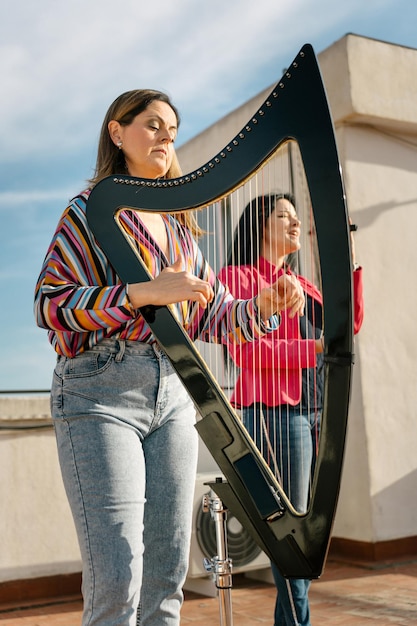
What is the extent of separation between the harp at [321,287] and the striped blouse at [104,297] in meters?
0.06

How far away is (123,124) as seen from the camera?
70.6 inches

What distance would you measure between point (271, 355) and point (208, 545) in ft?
5.90

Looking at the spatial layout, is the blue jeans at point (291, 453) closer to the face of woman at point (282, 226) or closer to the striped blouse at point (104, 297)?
the face of woman at point (282, 226)

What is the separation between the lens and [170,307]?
5.06 feet

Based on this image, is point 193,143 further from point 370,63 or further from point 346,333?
point 346,333

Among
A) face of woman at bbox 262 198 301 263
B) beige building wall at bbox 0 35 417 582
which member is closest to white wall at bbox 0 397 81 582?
→ beige building wall at bbox 0 35 417 582

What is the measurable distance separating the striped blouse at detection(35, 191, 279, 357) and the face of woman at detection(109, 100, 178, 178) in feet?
0.39

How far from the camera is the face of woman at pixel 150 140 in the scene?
176cm

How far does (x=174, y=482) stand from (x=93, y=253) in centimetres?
50

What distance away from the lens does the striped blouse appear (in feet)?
4.94

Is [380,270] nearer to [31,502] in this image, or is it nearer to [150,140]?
[31,502]

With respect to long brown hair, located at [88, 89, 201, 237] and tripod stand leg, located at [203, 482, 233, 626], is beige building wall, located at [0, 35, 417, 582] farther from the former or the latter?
long brown hair, located at [88, 89, 201, 237]

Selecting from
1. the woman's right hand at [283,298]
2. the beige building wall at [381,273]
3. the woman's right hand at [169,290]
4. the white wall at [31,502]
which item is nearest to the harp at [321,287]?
the woman's right hand at [169,290]

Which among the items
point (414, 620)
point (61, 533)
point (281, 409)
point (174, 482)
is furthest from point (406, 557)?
point (174, 482)
